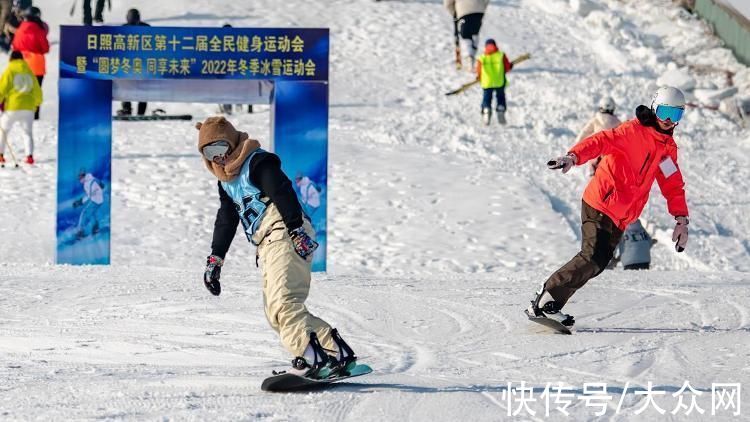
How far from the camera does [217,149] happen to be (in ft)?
21.9

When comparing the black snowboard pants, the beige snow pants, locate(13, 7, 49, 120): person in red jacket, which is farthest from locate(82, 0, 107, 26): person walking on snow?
the beige snow pants

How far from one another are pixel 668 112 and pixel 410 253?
23.5 feet

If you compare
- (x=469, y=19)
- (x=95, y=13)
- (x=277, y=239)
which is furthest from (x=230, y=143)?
(x=95, y=13)

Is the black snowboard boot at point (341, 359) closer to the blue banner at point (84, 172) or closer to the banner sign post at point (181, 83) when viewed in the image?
the banner sign post at point (181, 83)

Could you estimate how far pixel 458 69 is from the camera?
23250mm

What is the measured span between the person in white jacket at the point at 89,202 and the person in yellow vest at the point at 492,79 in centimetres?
844

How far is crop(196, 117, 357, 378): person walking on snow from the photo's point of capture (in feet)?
Answer: 21.3

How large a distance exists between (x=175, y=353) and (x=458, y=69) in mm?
15826

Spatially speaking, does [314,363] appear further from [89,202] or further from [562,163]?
[89,202]

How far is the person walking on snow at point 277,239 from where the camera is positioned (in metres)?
6.48

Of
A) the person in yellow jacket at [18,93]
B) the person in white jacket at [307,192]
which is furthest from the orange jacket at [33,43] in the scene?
the person in white jacket at [307,192]

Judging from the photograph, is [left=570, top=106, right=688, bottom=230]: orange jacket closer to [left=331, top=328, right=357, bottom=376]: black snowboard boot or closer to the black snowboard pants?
the black snowboard pants

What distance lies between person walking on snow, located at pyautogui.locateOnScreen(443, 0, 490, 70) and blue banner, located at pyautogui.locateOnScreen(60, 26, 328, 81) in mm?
9906

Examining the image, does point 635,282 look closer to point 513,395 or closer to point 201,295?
point 201,295
